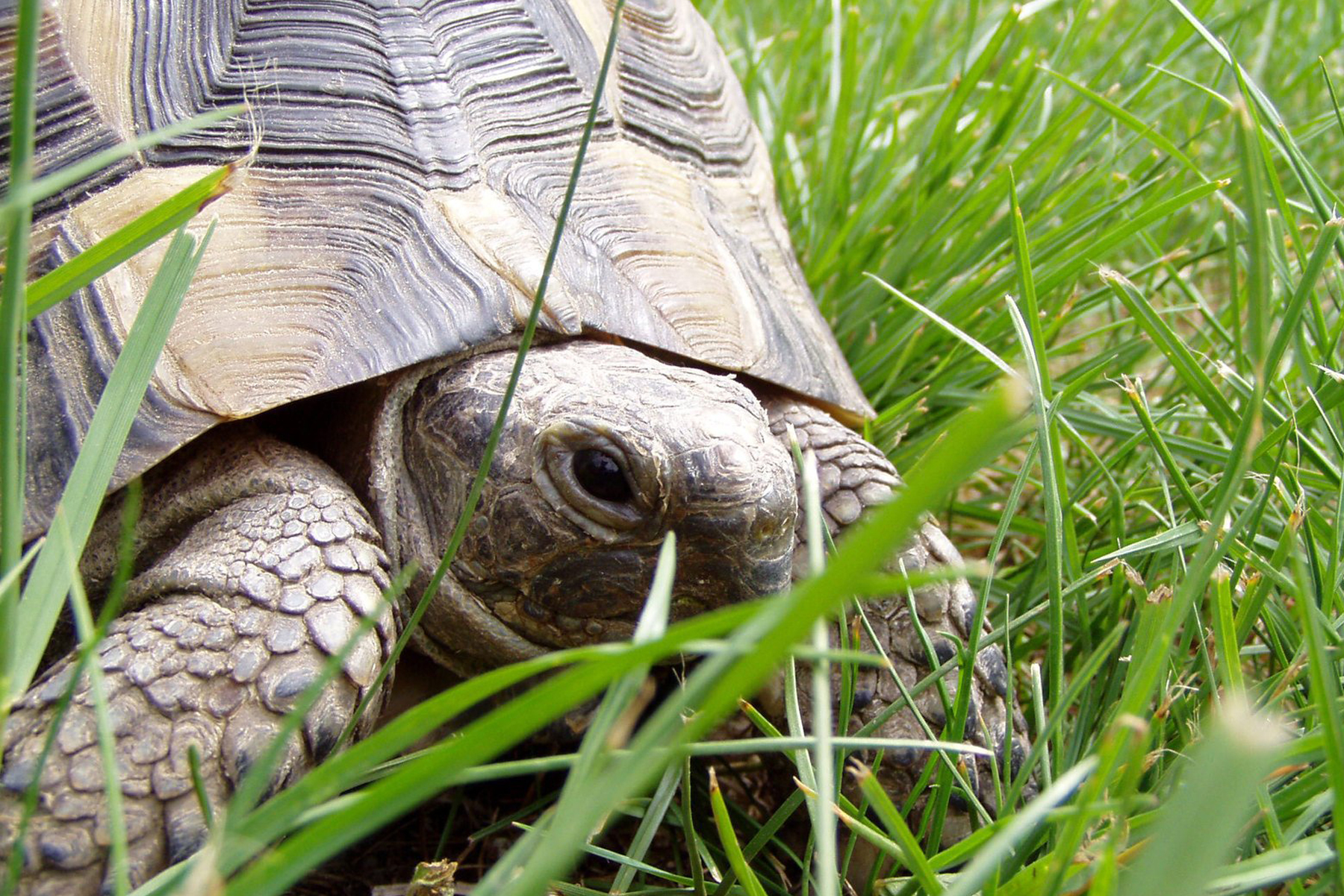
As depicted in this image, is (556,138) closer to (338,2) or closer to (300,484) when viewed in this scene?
(338,2)

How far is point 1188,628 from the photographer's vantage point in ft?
4.72

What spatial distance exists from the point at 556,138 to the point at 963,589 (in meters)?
1.00

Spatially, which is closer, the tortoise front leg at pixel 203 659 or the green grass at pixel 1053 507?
the green grass at pixel 1053 507

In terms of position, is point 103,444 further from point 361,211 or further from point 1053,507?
point 1053,507

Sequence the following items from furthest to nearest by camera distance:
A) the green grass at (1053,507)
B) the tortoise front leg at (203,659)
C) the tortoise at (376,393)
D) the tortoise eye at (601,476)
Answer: the tortoise eye at (601,476), the tortoise at (376,393), the tortoise front leg at (203,659), the green grass at (1053,507)

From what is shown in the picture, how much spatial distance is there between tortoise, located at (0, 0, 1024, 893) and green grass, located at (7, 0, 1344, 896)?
0.54ft

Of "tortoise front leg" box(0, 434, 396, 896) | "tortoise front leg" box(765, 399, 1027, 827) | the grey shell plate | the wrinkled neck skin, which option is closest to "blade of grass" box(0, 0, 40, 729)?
"tortoise front leg" box(0, 434, 396, 896)

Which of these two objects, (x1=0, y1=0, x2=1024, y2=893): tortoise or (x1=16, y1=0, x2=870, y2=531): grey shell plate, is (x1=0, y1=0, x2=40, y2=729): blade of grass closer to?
(x1=0, y1=0, x2=1024, y2=893): tortoise

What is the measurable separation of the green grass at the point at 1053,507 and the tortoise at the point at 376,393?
16 centimetres

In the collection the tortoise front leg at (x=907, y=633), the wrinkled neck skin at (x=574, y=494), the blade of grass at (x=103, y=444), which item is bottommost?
the tortoise front leg at (x=907, y=633)

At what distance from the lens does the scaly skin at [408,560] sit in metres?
1.24

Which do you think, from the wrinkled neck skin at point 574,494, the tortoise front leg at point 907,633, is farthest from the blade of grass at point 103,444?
the tortoise front leg at point 907,633

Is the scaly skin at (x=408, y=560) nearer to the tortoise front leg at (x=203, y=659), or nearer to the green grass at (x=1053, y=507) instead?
the tortoise front leg at (x=203, y=659)

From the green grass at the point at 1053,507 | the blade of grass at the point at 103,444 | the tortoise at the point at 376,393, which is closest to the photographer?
the green grass at the point at 1053,507
